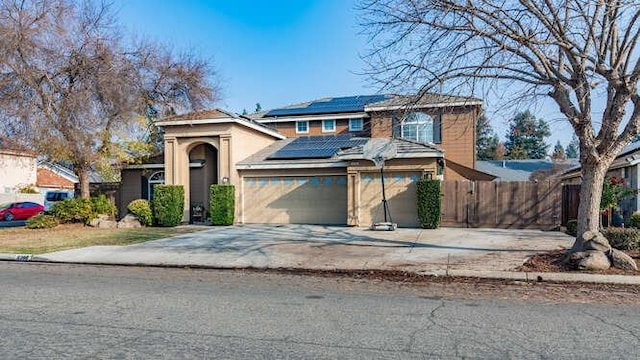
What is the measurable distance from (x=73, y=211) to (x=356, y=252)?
47.7ft

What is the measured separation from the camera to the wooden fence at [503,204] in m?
18.4

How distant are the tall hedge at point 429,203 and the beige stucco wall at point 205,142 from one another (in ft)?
27.5

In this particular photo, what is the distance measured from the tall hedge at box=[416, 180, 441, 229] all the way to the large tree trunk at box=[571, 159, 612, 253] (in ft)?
25.7

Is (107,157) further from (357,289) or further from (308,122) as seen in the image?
(357,289)

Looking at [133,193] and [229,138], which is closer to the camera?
[229,138]

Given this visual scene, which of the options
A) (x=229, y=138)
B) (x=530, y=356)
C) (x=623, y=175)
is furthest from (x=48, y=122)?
(x=623, y=175)

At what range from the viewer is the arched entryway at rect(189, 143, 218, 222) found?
2295 centimetres

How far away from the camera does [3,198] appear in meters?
34.7

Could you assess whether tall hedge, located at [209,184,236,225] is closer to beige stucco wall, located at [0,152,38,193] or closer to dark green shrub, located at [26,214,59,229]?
dark green shrub, located at [26,214,59,229]

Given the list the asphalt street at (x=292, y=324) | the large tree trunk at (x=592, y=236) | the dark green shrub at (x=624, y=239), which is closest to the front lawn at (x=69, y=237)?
the asphalt street at (x=292, y=324)

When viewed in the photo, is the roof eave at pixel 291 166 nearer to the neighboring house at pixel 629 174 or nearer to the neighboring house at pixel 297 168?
the neighboring house at pixel 297 168

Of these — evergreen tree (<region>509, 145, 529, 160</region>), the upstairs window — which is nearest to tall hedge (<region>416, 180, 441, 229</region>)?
the upstairs window

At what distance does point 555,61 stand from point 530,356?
7.92m

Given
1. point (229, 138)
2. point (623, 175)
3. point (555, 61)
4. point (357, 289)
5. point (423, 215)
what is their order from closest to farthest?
point (357, 289) → point (555, 61) → point (423, 215) → point (623, 175) → point (229, 138)
